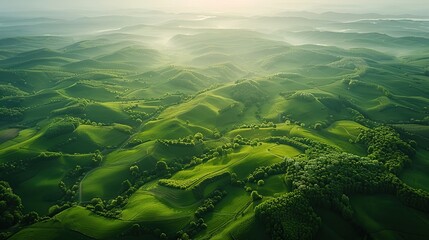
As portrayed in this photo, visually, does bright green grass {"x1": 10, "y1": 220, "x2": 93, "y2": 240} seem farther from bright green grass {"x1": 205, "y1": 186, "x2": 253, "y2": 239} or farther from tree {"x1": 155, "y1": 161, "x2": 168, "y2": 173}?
tree {"x1": 155, "y1": 161, "x2": 168, "y2": 173}

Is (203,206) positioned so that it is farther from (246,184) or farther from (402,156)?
(402,156)

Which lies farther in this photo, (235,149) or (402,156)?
(235,149)

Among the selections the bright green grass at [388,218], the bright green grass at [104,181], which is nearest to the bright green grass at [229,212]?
the bright green grass at [388,218]

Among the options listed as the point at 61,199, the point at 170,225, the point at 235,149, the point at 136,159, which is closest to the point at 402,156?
the point at 235,149

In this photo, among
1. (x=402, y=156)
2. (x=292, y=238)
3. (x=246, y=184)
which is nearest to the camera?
(x=292, y=238)

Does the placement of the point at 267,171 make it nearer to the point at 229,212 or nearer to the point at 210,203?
the point at 229,212

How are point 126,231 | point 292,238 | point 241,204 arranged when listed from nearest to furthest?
point 292,238 < point 126,231 < point 241,204

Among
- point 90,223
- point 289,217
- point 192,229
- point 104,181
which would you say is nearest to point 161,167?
point 104,181
